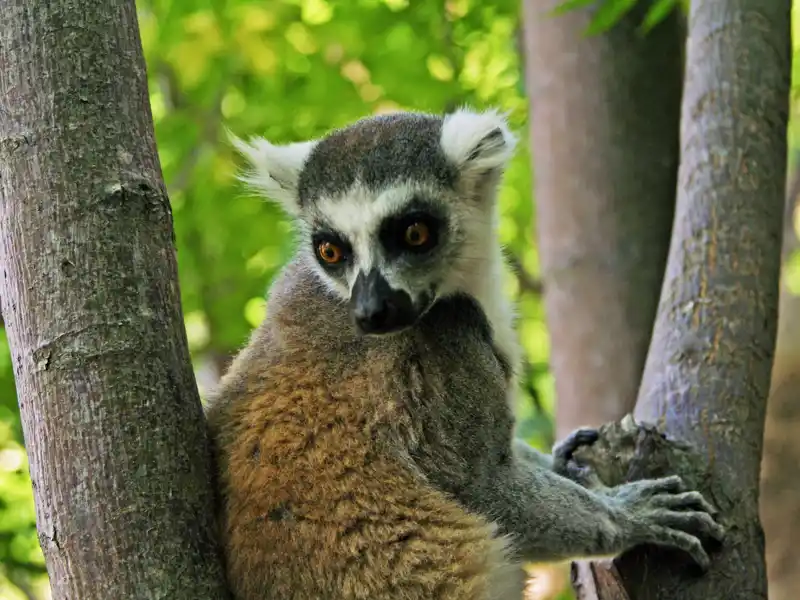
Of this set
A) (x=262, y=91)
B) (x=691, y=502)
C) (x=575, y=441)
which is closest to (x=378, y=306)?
(x=575, y=441)

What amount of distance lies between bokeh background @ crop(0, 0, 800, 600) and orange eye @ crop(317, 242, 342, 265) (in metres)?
1.72

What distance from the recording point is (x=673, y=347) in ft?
9.76

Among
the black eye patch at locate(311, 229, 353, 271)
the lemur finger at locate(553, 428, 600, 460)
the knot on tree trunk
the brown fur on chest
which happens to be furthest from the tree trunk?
the black eye patch at locate(311, 229, 353, 271)

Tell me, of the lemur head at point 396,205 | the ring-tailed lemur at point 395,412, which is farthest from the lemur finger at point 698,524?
the lemur head at point 396,205

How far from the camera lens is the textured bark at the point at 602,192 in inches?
176

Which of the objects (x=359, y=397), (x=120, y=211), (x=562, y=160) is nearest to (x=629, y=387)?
(x=562, y=160)

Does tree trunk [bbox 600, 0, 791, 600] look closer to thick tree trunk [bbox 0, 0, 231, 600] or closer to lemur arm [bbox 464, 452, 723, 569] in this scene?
lemur arm [bbox 464, 452, 723, 569]

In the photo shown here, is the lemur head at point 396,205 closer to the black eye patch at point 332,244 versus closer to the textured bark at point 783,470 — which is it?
the black eye patch at point 332,244

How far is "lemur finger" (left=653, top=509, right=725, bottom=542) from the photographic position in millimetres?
2666

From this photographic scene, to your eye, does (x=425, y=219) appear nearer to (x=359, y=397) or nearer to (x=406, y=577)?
(x=359, y=397)

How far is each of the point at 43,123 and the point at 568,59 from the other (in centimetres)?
328

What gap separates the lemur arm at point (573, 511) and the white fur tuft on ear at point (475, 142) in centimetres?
105

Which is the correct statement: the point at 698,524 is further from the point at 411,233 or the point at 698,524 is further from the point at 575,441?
the point at 411,233

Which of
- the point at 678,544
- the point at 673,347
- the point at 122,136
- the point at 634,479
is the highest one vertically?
the point at 122,136
